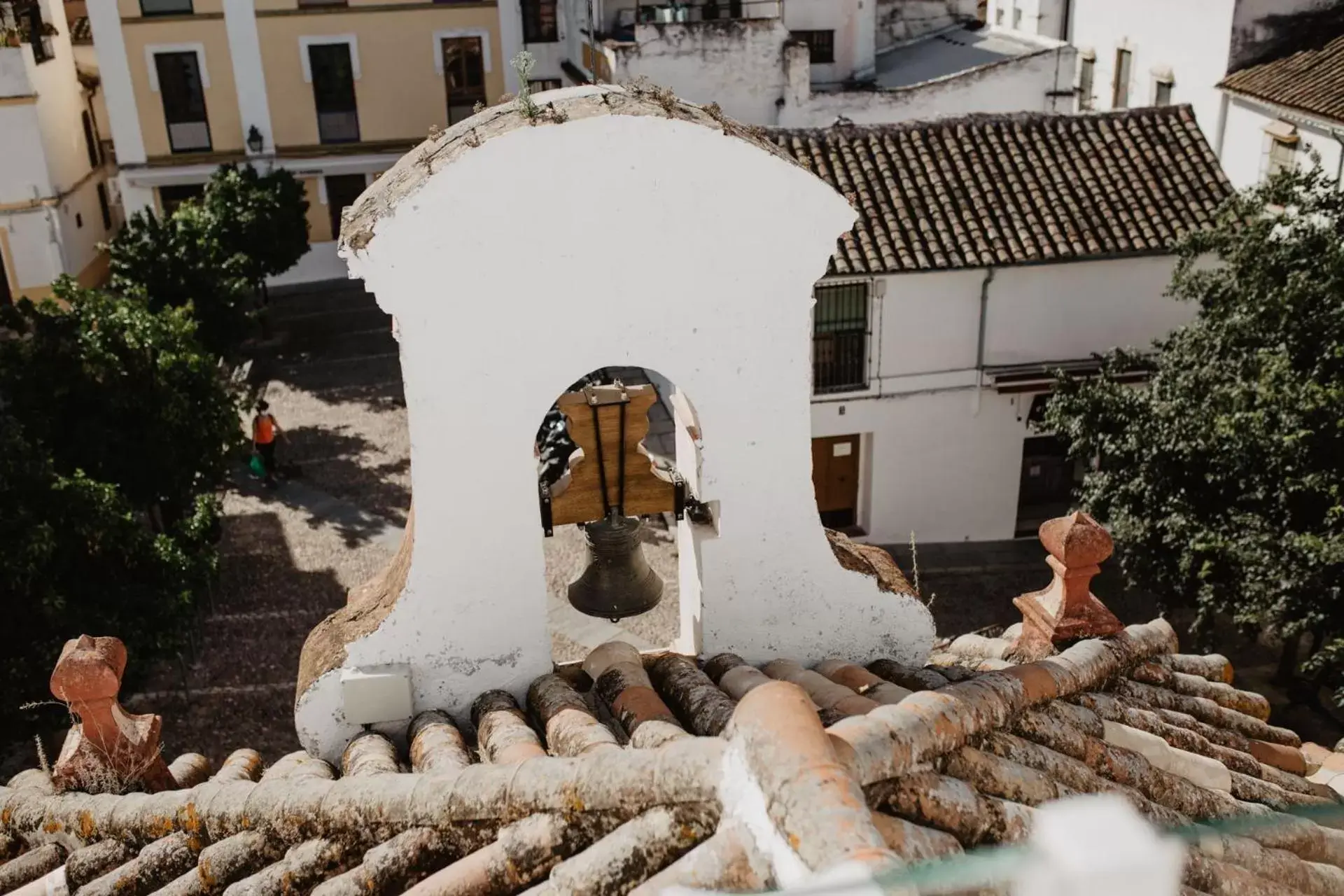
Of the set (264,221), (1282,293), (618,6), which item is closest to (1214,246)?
(1282,293)

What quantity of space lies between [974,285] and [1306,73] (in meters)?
6.47

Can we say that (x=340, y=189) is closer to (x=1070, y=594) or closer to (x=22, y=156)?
(x=22, y=156)

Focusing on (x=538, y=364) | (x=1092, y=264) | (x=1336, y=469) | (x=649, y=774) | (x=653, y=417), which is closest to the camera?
(x=649, y=774)

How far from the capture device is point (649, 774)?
3.83 meters

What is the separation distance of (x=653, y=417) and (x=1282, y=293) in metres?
11.9

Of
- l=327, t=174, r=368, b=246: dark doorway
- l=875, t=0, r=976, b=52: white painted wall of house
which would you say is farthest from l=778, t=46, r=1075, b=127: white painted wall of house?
l=327, t=174, r=368, b=246: dark doorway

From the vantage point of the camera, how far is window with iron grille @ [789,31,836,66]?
25.6m

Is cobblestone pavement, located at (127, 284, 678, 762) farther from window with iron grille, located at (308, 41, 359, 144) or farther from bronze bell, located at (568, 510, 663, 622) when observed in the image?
bronze bell, located at (568, 510, 663, 622)

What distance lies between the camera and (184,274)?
21812mm

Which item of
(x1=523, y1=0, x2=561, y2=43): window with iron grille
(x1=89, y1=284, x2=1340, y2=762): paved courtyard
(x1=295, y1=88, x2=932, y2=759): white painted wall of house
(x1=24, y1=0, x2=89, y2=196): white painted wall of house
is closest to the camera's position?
(x1=295, y1=88, x2=932, y2=759): white painted wall of house

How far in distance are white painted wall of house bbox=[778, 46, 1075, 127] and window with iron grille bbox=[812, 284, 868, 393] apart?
Result: 6780 mm

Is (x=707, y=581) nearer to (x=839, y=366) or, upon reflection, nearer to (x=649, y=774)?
(x=649, y=774)

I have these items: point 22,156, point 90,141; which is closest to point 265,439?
point 22,156

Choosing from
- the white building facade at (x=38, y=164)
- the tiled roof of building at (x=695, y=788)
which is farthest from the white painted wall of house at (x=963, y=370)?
the white building facade at (x=38, y=164)
